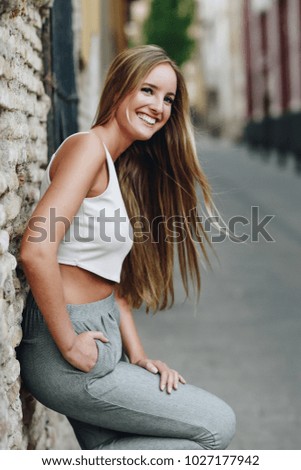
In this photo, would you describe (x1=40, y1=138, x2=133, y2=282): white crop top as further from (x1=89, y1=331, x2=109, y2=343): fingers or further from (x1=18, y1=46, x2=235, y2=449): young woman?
(x1=89, y1=331, x2=109, y2=343): fingers

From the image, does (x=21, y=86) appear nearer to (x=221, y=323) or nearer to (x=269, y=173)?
(x=221, y=323)

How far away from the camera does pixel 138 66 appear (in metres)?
2.59

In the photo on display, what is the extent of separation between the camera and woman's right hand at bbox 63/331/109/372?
236cm

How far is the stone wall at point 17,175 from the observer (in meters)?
2.28

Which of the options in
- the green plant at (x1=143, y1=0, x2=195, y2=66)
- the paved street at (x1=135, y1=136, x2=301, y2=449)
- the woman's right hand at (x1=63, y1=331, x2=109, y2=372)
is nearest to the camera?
the woman's right hand at (x1=63, y1=331, x2=109, y2=372)

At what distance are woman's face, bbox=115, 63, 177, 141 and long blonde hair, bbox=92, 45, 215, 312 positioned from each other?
109 millimetres

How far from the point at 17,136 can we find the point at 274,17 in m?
24.7

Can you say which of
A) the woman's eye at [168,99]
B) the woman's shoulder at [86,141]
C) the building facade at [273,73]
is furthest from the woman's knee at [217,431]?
the building facade at [273,73]

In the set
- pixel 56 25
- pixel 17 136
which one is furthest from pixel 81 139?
pixel 56 25

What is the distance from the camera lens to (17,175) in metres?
2.62

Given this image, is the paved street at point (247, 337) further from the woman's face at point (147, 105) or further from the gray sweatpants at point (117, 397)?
the gray sweatpants at point (117, 397)

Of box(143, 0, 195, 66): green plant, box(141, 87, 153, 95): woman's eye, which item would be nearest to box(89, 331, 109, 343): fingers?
box(141, 87, 153, 95): woman's eye

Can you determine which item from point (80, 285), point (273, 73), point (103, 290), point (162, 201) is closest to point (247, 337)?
point (162, 201)

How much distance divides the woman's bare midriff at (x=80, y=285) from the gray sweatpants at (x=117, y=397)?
0.10 ft
